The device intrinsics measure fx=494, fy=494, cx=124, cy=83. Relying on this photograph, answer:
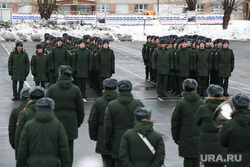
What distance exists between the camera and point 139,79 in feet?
79.7

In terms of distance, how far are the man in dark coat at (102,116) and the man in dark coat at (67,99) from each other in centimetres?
93

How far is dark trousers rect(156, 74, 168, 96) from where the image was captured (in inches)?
741

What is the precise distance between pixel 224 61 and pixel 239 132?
12513mm

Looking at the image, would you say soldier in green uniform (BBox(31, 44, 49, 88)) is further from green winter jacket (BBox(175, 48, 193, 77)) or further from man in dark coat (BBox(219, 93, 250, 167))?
man in dark coat (BBox(219, 93, 250, 167))

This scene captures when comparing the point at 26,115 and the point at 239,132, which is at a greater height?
the point at 26,115

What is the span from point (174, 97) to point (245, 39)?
3994 cm

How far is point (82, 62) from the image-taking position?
61.7 ft

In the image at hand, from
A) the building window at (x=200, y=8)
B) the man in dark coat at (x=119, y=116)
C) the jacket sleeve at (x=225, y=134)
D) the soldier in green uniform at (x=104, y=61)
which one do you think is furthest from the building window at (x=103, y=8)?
the jacket sleeve at (x=225, y=134)

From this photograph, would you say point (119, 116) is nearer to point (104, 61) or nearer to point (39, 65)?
point (39, 65)

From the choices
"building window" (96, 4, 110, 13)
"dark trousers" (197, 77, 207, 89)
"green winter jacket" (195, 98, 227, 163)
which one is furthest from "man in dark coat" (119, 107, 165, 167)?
"building window" (96, 4, 110, 13)

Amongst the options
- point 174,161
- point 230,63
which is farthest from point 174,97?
point 174,161

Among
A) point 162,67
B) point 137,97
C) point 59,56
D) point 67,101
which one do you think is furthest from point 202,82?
point 67,101

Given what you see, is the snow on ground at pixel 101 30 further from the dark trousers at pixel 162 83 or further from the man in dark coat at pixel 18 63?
the dark trousers at pixel 162 83

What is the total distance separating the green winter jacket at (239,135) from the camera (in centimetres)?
704
